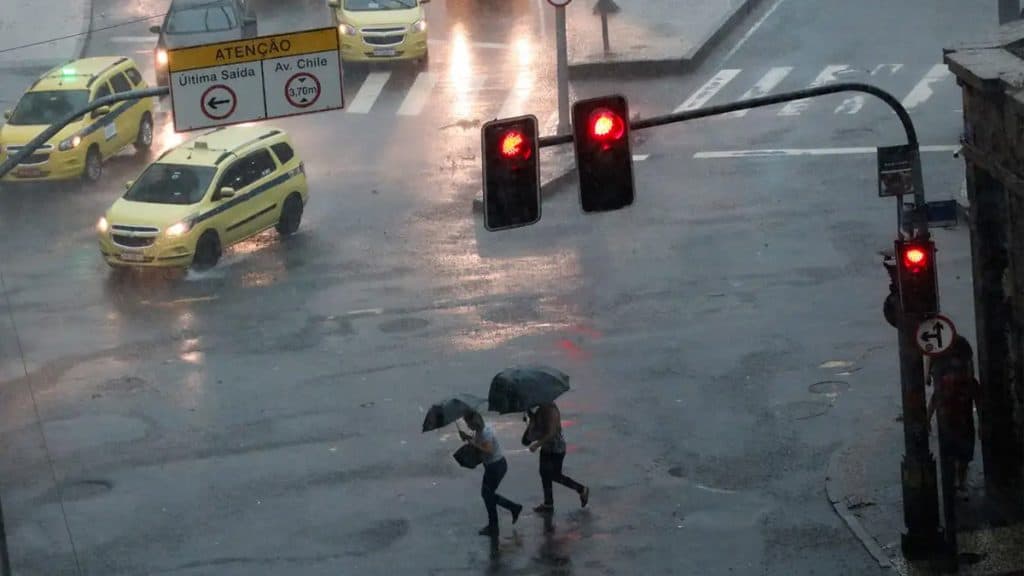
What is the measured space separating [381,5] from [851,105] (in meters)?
10.8

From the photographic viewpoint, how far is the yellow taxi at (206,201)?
27250 millimetres

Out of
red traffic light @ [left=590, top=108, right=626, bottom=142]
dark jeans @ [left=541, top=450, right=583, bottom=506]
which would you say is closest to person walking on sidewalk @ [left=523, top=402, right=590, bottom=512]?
dark jeans @ [left=541, top=450, right=583, bottom=506]

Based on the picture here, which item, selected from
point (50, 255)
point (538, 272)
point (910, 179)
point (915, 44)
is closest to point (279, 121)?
point (50, 255)

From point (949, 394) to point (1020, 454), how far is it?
1.02 metres

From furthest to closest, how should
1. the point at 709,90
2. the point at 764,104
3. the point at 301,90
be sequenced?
the point at 709,90 → the point at 301,90 → the point at 764,104

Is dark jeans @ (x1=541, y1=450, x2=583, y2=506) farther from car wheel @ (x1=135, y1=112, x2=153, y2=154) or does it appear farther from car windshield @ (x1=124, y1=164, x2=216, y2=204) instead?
car wheel @ (x1=135, y1=112, x2=153, y2=154)

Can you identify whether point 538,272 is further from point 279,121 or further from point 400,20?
point 400,20

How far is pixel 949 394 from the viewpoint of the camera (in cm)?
1683

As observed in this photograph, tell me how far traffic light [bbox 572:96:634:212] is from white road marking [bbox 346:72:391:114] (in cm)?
2199

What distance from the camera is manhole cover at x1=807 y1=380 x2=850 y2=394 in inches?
822

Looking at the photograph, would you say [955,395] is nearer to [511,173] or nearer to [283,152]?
[511,173]

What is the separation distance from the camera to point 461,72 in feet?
125

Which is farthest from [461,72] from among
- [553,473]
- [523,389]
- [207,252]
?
[523,389]

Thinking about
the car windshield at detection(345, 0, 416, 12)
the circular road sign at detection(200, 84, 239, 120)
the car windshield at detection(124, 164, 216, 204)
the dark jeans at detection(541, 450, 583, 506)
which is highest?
the car windshield at detection(345, 0, 416, 12)
